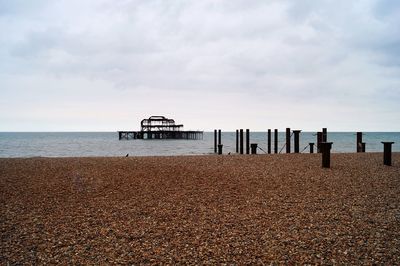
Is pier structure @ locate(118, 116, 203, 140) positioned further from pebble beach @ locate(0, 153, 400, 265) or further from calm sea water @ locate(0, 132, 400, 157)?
pebble beach @ locate(0, 153, 400, 265)

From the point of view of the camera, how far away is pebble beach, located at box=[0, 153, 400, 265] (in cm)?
480

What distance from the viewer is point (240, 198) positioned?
824 cm

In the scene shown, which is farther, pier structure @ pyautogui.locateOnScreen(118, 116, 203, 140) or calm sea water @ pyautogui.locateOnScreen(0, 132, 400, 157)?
pier structure @ pyautogui.locateOnScreen(118, 116, 203, 140)

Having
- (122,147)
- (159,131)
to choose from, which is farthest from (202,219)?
(159,131)

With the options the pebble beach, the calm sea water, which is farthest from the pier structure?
the pebble beach

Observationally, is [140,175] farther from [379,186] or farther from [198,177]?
[379,186]

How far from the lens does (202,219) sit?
6453 millimetres

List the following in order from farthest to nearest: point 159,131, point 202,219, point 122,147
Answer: point 159,131 → point 122,147 → point 202,219

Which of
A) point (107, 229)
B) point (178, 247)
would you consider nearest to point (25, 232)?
point (107, 229)

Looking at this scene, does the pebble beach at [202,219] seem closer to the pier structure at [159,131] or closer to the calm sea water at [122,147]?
the calm sea water at [122,147]

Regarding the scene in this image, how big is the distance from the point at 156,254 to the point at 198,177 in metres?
6.68

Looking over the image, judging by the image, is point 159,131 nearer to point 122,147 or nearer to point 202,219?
point 122,147

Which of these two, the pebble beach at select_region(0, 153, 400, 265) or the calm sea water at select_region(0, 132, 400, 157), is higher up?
the pebble beach at select_region(0, 153, 400, 265)

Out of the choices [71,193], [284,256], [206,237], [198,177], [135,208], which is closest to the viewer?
[284,256]
